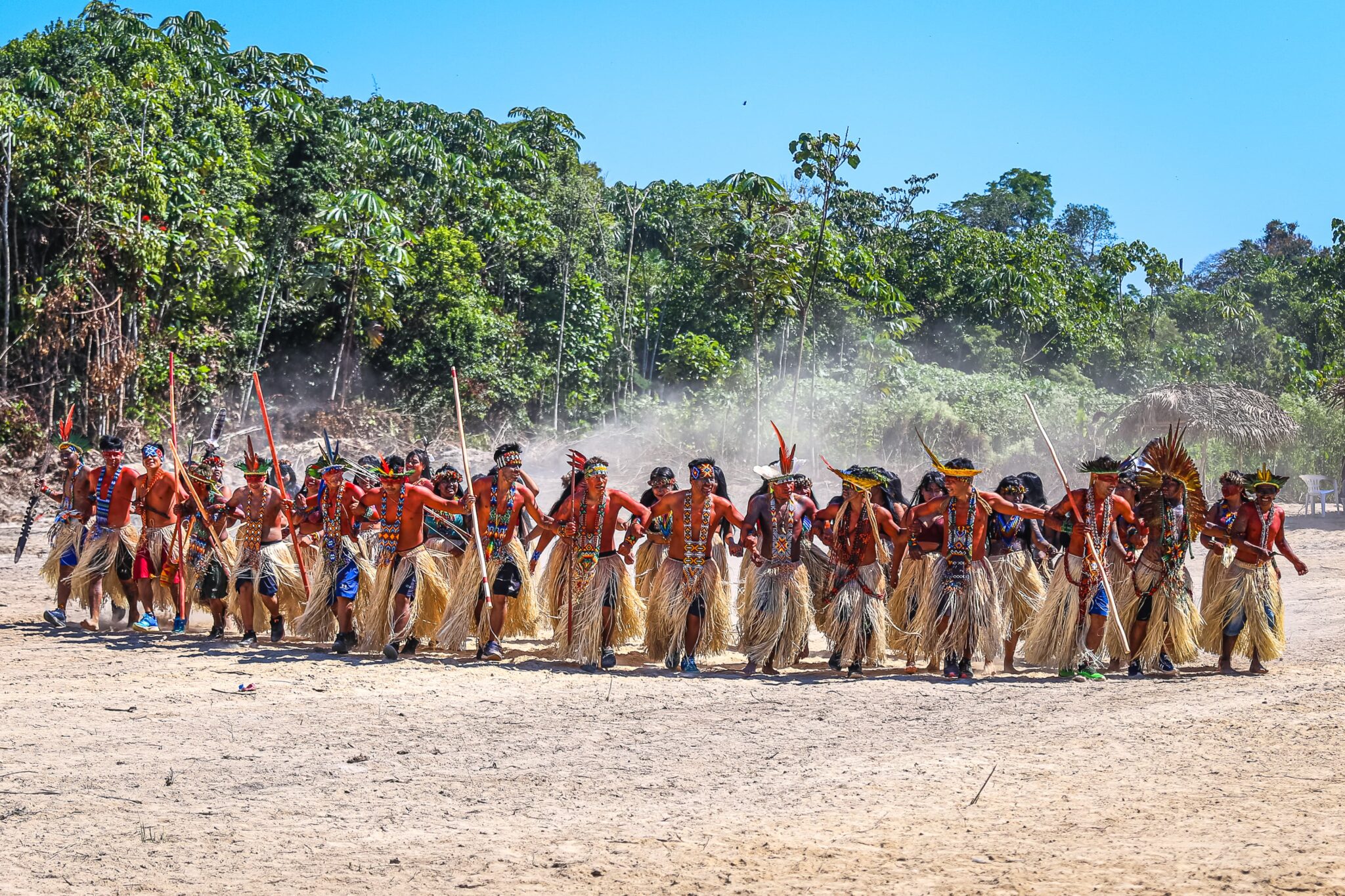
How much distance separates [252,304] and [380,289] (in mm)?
2345

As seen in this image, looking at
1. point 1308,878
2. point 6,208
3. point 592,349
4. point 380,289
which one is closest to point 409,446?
point 380,289

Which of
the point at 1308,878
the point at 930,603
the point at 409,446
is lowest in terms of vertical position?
the point at 1308,878

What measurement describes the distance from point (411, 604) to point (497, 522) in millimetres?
821

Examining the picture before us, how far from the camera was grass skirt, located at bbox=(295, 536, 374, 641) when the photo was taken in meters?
9.14

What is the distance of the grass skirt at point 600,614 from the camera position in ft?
28.5

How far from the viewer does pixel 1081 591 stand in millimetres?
8547

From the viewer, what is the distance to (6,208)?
58.6 ft

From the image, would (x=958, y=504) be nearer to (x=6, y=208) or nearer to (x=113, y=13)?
(x=6, y=208)

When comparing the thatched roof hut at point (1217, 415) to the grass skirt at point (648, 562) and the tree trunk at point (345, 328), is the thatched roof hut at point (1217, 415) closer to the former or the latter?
the tree trunk at point (345, 328)

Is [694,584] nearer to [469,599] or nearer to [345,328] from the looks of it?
[469,599]

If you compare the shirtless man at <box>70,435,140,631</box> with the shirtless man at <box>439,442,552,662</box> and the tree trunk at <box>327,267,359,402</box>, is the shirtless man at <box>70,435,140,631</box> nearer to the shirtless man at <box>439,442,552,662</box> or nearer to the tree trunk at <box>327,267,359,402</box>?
the shirtless man at <box>439,442,552,662</box>

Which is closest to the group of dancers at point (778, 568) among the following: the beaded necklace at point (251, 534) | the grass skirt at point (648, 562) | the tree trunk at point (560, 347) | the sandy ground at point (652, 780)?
the beaded necklace at point (251, 534)

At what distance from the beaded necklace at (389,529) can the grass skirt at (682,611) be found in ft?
5.93

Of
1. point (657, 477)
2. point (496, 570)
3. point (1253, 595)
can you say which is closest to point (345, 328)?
point (657, 477)
